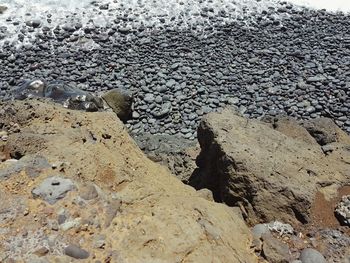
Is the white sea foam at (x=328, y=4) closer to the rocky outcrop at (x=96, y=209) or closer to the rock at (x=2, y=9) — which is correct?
the rock at (x=2, y=9)

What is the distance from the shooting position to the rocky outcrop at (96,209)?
13.0 ft

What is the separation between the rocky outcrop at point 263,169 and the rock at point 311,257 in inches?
29.8

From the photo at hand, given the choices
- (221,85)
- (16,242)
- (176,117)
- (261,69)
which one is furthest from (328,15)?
(16,242)

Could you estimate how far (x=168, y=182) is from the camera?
556 cm

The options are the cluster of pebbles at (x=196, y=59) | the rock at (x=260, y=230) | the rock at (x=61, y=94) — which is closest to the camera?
the rock at (x=260, y=230)

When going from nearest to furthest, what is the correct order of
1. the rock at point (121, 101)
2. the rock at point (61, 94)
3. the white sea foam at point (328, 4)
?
the rock at point (61, 94), the rock at point (121, 101), the white sea foam at point (328, 4)

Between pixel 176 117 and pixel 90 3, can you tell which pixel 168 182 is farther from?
pixel 90 3

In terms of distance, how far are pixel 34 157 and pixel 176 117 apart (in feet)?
19.3

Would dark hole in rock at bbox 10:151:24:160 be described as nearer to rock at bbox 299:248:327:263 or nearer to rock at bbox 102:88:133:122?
rock at bbox 299:248:327:263

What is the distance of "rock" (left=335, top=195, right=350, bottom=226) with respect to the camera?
5734 mm

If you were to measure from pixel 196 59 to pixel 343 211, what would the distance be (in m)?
7.22

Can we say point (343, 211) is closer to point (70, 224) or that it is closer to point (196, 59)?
point (70, 224)

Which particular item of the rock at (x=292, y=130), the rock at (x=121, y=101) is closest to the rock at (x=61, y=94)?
the rock at (x=121, y=101)

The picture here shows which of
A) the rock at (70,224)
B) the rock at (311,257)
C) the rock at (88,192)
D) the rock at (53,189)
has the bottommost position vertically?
the rock at (311,257)
